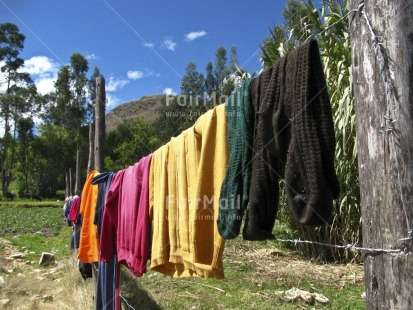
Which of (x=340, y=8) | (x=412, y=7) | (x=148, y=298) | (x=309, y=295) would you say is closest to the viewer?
(x=412, y=7)

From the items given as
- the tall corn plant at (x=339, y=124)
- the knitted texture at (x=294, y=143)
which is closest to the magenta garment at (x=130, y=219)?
the knitted texture at (x=294, y=143)

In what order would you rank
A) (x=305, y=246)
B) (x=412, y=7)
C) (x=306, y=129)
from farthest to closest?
1. (x=305, y=246)
2. (x=306, y=129)
3. (x=412, y=7)

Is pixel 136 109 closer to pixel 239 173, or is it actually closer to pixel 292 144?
pixel 239 173

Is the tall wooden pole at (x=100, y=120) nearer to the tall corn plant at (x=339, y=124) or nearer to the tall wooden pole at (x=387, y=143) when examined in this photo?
the tall corn plant at (x=339, y=124)

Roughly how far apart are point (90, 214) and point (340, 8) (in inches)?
150

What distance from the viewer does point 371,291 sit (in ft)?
4.09

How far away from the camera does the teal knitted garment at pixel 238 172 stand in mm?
1616

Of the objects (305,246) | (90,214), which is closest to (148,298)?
(90,214)

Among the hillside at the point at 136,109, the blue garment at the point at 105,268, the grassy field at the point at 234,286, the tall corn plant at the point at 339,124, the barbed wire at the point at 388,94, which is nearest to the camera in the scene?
the barbed wire at the point at 388,94

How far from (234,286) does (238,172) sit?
3.47 metres

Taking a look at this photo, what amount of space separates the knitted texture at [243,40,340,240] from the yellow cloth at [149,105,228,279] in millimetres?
317

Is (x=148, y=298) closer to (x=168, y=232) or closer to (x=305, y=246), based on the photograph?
(x=305, y=246)

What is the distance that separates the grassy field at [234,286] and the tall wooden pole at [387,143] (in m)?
3.04

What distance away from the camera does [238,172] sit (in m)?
1.64
